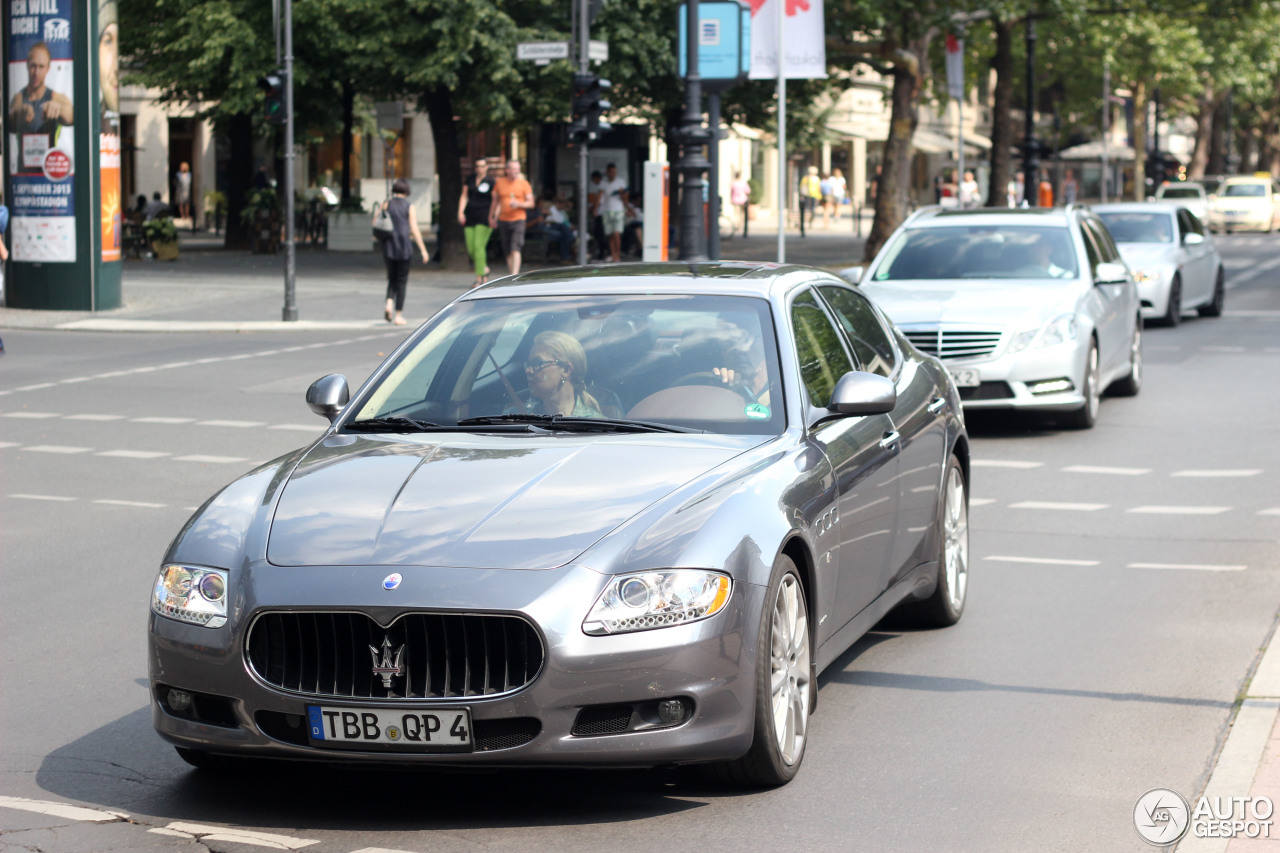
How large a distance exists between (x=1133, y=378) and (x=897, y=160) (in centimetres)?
2066

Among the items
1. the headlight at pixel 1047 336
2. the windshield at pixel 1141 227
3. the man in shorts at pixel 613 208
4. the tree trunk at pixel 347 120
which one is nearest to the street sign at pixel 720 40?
the windshield at pixel 1141 227

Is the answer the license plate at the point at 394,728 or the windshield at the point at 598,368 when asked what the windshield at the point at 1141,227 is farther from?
the license plate at the point at 394,728

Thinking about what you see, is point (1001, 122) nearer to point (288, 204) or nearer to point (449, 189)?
point (449, 189)

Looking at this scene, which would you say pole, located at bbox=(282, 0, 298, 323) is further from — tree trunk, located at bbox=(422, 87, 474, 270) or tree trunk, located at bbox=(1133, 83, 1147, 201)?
tree trunk, located at bbox=(1133, 83, 1147, 201)

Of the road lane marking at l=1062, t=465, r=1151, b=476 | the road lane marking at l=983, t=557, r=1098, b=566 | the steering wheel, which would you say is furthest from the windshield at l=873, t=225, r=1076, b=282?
the steering wheel

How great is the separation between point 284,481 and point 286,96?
747 inches

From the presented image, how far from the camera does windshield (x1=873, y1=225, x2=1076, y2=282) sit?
46.9 feet

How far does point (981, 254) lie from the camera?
1444cm

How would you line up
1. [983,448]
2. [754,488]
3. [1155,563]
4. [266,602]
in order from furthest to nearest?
1. [983,448]
2. [1155,563]
3. [754,488]
4. [266,602]

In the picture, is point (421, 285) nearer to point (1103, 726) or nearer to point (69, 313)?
point (69, 313)

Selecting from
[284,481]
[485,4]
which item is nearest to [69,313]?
[485,4]

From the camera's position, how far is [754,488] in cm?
509

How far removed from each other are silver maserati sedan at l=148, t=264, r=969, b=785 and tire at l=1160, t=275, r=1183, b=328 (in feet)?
58.2

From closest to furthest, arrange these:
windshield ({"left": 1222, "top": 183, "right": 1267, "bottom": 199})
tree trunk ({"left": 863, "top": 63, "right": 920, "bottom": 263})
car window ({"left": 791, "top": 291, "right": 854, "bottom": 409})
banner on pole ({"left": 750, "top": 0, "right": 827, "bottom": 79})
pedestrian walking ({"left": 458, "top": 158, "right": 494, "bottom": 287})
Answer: car window ({"left": 791, "top": 291, "right": 854, "bottom": 409})
banner on pole ({"left": 750, "top": 0, "right": 827, "bottom": 79})
pedestrian walking ({"left": 458, "top": 158, "right": 494, "bottom": 287})
tree trunk ({"left": 863, "top": 63, "right": 920, "bottom": 263})
windshield ({"left": 1222, "top": 183, "right": 1267, "bottom": 199})
